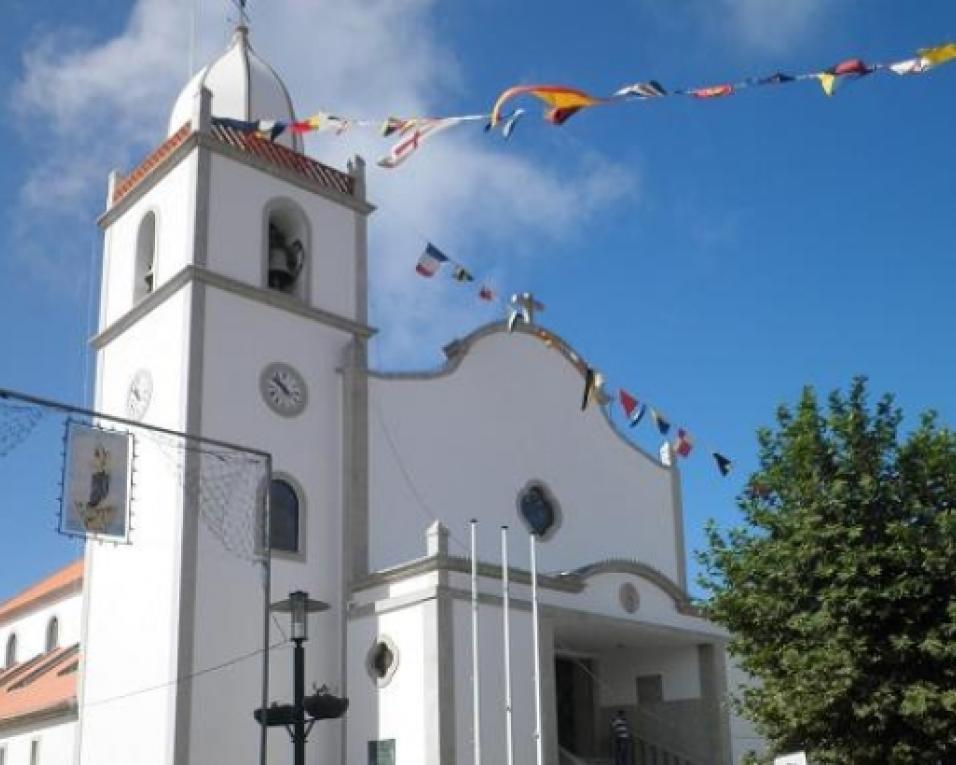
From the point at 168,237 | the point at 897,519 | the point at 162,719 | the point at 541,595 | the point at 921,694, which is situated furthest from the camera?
the point at 168,237

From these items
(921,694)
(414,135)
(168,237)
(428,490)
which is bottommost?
(921,694)

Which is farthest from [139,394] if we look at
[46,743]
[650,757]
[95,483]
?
[650,757]

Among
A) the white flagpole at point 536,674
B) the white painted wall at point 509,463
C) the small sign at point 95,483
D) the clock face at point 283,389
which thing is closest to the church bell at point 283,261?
the clock face at point 283,389

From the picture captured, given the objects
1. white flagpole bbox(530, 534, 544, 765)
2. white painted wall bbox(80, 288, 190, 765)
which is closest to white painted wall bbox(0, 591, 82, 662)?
white painted wall bbox(80, 288, 190, 765)

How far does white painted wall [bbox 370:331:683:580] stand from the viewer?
91.9ft

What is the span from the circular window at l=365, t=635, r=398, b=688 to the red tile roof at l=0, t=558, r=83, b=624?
16.3 meters

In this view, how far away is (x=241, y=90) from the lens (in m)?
31.0

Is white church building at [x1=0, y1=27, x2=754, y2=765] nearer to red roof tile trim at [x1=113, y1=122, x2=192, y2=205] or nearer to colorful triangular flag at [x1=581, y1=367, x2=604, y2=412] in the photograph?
red roof tile trim at [x1=113, y1=122, x2=192, y2=205]

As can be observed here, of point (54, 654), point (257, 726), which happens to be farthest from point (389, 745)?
point (54, 654)

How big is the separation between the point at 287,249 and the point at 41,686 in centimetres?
1207

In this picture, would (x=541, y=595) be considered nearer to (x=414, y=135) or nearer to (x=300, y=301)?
(x=300, y=301)

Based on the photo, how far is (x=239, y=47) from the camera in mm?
31859

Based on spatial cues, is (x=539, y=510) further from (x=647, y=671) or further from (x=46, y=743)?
(x=46, y=743)

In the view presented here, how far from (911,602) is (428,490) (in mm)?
13850
